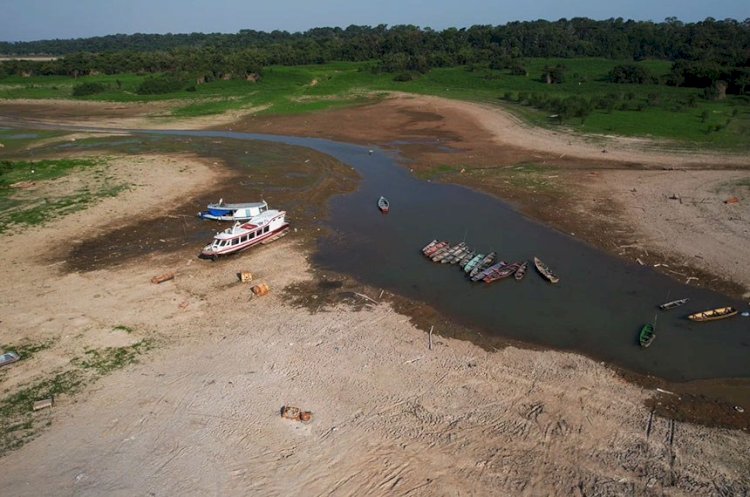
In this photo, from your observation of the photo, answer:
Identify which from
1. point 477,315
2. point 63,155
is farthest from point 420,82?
point 477,315

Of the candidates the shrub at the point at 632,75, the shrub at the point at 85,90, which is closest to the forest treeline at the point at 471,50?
the shrub at the point at 85,90

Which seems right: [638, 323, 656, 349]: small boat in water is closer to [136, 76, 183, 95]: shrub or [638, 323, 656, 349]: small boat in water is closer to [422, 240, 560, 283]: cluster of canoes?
[422, 240, 560, 283]: cluster of canoes

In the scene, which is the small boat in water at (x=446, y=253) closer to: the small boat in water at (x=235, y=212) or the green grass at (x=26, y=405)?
the small boat in water at (x=235, y=212)

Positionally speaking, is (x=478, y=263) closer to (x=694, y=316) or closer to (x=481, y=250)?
(x=481, y=250)

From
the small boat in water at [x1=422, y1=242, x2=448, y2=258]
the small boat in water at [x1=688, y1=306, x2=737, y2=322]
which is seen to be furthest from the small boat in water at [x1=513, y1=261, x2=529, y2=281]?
the small boat in water at [x1=688, y1=306, x2=737, y2=322]

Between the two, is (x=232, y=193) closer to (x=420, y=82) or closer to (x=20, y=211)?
(x=20, y=211)

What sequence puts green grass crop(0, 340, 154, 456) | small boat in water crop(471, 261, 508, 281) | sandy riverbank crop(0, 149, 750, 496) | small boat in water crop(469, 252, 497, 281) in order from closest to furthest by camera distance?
sandy riverbank crop(0, 149, 750, 496) → green grass crop(0, 340, 154, 456) → small boat in water crop(471, 261, 508, 281) → small boat in water crop(469, 252, 497, 281)

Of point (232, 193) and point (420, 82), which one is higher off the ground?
point (420, 82)
